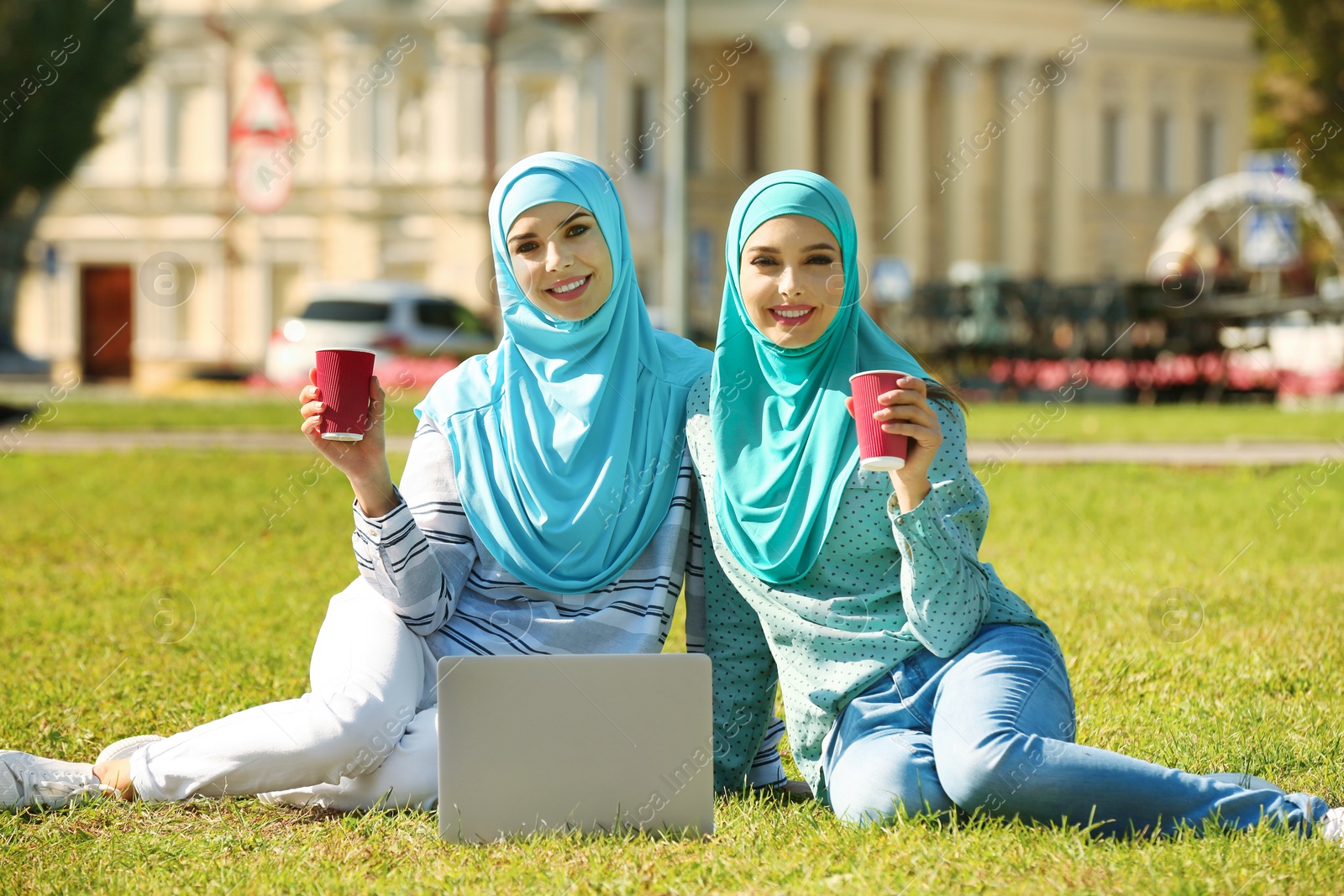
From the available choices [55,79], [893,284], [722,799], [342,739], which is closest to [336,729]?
[342,739]

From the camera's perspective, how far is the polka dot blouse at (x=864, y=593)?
3.60 meters

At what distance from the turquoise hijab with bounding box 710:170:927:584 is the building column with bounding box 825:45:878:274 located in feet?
135

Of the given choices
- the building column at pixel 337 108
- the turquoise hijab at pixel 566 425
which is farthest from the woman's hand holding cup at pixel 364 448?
the building column at pixel 337 108

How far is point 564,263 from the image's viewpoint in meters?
3.92

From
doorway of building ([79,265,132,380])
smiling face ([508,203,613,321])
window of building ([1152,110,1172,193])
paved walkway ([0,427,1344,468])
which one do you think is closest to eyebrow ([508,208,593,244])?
smiling face ([508,203,613,321])

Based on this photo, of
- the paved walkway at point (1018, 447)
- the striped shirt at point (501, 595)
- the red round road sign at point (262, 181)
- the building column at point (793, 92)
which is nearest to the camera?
the striped shirt at point (501, 595)

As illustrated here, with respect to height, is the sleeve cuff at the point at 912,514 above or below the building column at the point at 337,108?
below

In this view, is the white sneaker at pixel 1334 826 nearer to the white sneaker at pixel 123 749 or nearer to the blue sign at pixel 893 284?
the white sneaker at pixel 123 749

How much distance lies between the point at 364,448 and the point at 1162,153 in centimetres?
5104

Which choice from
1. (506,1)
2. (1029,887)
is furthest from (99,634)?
(506,1)

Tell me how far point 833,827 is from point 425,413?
4.40 feet

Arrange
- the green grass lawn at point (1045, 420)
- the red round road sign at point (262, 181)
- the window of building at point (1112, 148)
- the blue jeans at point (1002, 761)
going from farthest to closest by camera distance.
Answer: the window of building at point (1112, 148) → the red round road sign at point (262, 181) → the green grass lawn at point (1045, 420) → the blue jeans at point (1002, 761)

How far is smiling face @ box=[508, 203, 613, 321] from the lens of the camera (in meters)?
3.94

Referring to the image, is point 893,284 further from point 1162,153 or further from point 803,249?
point 1162,153
